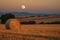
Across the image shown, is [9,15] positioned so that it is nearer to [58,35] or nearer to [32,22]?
[32,22]

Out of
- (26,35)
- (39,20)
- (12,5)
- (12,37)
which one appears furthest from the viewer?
(12,5)

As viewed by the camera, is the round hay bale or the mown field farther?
the round hay bale

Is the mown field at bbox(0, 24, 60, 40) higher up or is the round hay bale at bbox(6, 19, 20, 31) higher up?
the round hay bale at bbox(6, 19, 20, 31)

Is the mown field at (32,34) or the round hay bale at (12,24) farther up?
the round hay bale at (12,24)

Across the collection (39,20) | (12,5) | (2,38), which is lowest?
(2,38)

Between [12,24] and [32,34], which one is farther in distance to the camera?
[12,24]

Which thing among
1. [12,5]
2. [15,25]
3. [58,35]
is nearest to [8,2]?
[12,5]

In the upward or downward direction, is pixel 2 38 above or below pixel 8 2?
below

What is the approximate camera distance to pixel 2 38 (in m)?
2.82

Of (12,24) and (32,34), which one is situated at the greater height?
(12,24)

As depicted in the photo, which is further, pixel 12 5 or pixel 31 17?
pixel 12 5

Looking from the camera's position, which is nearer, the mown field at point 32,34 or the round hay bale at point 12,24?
the mown field at point 32,34

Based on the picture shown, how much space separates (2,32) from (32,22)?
180 centimetres

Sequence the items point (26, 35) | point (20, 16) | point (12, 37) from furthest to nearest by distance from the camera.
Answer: point (20, 16) → point (12, 37) → point (26, 35)
